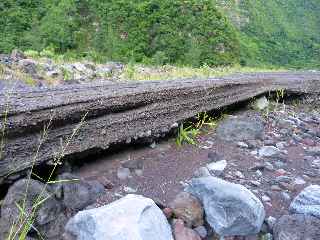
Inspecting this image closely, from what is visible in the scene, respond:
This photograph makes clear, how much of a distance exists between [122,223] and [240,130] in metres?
1.99

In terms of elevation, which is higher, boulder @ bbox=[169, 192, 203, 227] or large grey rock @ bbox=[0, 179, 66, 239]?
large grey rock @ bbox=[0, 179, 66, 239]

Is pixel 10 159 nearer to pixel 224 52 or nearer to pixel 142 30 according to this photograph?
pixel 224 52

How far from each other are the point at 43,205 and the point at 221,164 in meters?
1.40

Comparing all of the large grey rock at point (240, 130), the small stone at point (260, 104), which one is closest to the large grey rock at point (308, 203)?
the large grey rock at point (240, 130)

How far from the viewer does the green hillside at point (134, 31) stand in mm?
33906

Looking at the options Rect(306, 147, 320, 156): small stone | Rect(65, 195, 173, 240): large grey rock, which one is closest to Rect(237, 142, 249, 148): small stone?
Rect(306, 147, 320, 156): small stone

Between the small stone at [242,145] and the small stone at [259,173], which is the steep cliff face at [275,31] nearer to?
the small stone at [242,145]

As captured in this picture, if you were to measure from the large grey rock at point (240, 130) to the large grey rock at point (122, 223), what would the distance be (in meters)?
1.63

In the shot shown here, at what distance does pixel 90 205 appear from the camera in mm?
2490

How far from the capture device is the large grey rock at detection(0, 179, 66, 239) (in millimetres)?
2131

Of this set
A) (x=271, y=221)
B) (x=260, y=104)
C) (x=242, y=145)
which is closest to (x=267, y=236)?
(x=271, y=221)

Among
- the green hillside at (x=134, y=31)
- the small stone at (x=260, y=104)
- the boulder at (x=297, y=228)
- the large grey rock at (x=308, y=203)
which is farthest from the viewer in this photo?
the green hillside at (x=134, y=31)

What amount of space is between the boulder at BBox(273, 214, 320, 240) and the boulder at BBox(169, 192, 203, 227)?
0.39 metres

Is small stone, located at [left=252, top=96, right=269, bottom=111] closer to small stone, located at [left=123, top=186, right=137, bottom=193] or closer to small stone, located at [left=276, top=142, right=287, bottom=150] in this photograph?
small stone, located at [left=276, top=142, right=287, bottom=150]
